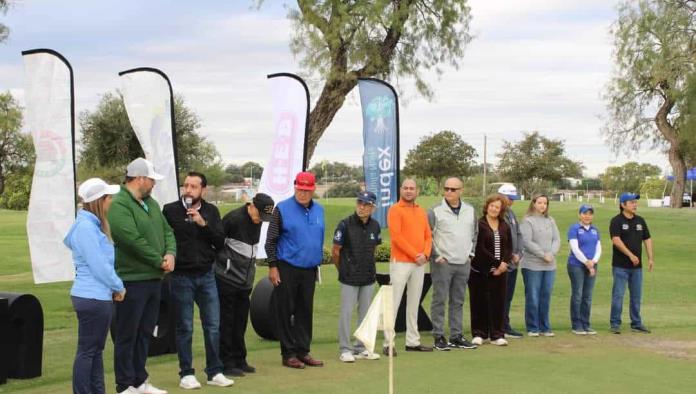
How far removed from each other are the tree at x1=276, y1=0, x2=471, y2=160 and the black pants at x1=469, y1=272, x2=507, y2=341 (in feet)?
54.6

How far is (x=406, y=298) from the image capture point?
10406 mm

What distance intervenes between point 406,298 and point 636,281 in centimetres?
328

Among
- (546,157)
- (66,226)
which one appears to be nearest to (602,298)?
(66,226)

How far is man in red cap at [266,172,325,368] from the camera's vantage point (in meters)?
8.62

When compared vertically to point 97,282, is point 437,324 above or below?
below

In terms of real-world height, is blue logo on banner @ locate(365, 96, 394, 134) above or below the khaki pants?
above

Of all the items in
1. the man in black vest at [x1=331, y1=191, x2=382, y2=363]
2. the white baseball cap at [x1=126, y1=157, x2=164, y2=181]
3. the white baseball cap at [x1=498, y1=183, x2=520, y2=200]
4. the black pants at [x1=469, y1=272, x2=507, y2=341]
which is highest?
the white baseball cap at [x1=126, y1=157, x2=164, y2=181]

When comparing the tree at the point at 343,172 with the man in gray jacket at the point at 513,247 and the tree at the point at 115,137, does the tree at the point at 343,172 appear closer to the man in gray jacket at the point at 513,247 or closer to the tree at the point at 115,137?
the tree at the point at 115,137

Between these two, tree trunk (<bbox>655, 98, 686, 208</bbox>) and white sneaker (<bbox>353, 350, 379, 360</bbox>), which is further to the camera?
tree trunk (<bbox>655, 98, 686, 208</bbox>)

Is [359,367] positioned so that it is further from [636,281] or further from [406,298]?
[636,281]

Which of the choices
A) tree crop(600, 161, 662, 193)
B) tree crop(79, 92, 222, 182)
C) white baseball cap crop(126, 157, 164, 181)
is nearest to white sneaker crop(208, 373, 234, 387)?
white baseball cap crop(126, 157, 164, 181)

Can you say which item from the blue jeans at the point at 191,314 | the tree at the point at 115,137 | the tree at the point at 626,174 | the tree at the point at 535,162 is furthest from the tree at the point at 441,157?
the tree at the point at 626,174

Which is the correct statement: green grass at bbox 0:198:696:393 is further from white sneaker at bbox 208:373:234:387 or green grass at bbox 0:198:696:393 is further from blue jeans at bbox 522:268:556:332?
blue jeans at bbox 522:268:556:332

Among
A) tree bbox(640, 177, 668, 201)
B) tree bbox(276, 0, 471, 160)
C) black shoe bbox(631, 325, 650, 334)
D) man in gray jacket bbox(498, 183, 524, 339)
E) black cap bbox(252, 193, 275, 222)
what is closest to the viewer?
black cap bbox(252, 193, 275, 222)
